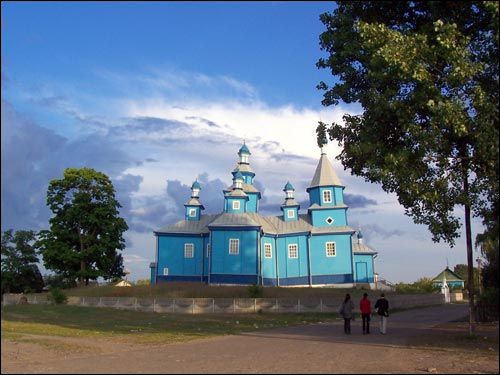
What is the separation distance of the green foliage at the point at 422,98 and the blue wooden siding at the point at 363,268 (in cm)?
3504

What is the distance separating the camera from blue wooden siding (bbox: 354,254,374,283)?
165 feet

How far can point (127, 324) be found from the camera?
981 inches

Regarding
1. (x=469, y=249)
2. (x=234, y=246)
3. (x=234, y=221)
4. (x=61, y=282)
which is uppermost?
(x=234, y=221)

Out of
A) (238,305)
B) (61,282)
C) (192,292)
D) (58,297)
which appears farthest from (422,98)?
(61,282)

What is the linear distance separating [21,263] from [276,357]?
137 feet

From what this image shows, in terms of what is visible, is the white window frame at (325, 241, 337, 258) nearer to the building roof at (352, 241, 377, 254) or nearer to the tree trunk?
the building roof at (352, 241, 377, 254)

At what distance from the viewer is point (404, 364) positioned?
11.4 meters

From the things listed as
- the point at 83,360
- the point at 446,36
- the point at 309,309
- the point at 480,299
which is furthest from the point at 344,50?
the point at 309,309

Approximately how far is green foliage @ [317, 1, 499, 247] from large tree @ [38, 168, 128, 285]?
123ft

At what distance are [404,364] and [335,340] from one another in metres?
5.38

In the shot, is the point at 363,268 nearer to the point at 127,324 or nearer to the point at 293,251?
the point at 293,251

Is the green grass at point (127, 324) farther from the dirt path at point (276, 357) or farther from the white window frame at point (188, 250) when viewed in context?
the white window frame at point (188, 250)

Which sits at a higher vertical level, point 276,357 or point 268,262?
point 268,262

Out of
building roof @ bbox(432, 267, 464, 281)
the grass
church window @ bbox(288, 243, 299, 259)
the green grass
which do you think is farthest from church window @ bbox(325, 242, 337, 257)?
building roof @ bbox(432, 267, 464, 281)
